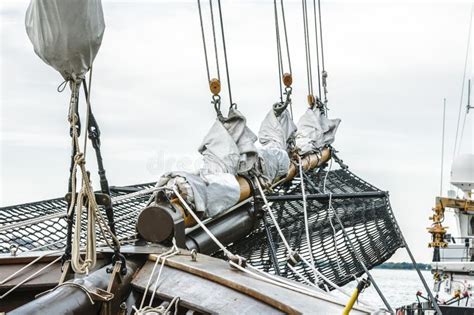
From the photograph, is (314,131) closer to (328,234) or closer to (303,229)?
(328,234)

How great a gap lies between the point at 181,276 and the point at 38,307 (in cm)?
76

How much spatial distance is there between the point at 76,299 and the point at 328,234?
3951 mm

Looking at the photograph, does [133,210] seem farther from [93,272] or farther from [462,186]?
[462,186]

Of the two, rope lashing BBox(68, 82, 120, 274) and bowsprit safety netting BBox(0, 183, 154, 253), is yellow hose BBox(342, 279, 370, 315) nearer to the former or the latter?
rope lashing BBox(68, 82, 120, 274)

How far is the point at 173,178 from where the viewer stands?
421 cm

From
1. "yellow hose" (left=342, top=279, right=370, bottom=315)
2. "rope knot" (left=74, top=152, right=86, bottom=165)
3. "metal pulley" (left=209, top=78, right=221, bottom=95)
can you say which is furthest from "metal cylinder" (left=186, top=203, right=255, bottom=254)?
"yellow hose" (left=342, top=279, right=370, bottom=315)

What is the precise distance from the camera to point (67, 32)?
272 centimetres

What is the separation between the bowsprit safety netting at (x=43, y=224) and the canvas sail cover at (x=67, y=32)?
126 cm

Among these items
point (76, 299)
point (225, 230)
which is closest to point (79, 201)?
point (76, 299)

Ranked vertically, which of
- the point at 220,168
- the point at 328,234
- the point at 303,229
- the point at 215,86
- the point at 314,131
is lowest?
the point at 328,234

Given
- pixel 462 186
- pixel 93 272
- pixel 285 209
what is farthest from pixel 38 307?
pixel 462 186

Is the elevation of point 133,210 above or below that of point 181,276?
below

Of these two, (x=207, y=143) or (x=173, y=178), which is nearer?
(x=173, y=178)

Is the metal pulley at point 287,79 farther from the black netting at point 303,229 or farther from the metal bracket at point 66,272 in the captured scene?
the metal bracket at point 66,272
